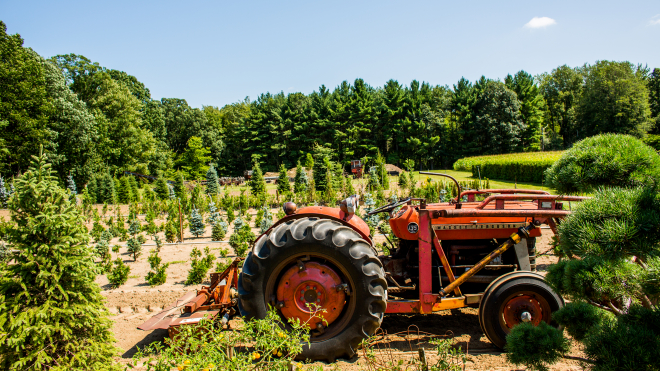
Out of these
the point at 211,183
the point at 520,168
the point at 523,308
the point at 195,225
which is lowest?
the point at 523,308

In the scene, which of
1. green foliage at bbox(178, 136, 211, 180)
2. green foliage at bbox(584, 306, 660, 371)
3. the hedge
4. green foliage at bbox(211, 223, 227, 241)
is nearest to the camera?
green foliage at bbox(584, 306, 660, 371)

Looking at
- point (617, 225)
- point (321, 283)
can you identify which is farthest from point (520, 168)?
point (617, 225)

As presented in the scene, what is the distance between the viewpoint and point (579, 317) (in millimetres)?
2344

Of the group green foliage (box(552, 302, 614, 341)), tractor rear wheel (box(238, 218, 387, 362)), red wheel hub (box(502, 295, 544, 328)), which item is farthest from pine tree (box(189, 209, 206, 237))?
green foliage (box(552, 302, 614, 341))

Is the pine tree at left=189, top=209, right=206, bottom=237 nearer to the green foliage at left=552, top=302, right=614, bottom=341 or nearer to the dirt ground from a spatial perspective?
the dirt ground

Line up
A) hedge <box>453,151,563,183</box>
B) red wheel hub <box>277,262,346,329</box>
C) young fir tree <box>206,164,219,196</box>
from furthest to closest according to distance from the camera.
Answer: young fir tree <box>206,164,219,196</box>
hedge <box>453,151,563,183</box>
red wheel hub <box>277,262,346,329</box>

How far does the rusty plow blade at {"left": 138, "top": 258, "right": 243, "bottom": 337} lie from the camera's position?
403 centimetres

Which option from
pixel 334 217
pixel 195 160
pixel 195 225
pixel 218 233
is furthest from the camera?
pixel 195 160

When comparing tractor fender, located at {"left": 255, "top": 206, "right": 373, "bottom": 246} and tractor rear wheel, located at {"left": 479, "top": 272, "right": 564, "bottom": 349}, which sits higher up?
tractor fender, located at {"left": 255, "top": 206, "right": 373, "bottom": 246}

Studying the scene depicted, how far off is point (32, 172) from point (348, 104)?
4634cm

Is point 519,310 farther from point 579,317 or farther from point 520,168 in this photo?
point 520,168

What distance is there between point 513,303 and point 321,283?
6.82 feet

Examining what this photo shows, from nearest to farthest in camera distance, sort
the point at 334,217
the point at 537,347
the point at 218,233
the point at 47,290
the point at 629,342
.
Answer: the point at 629,342, the point at 537,347, the point at 47,290, the point at 334,217, the point at 218,233

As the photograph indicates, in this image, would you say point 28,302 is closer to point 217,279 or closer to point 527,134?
point 217,279
